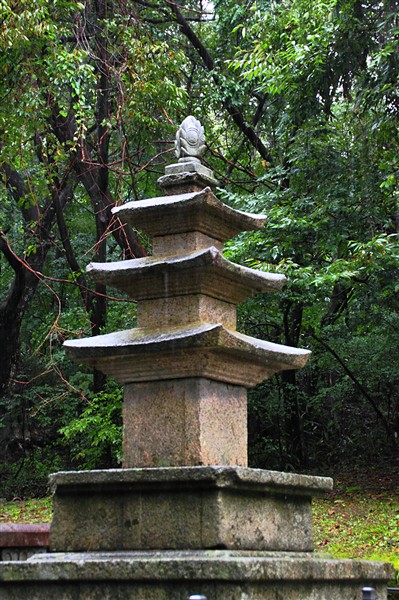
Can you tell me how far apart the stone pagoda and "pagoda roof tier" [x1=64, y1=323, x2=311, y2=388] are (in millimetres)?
12

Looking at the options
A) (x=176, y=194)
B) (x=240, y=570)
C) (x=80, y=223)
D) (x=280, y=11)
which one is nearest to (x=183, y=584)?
(x=240, y=570)

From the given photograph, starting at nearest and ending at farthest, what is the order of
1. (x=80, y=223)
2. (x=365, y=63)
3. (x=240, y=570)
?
1. (x=240, y=570)
2. (x=365, y=63)
3. (x=80, y=223)

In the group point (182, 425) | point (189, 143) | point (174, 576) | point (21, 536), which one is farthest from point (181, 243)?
point (21, 536)

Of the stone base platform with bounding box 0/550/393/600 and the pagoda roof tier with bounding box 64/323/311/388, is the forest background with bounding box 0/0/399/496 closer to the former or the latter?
the pagoda roof tier with bounding box 64/323/311/388

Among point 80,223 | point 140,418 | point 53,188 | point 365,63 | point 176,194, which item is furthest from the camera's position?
point 80,223

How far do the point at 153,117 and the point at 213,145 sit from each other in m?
3.07

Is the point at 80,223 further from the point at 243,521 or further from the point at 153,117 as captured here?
the point at 243,521

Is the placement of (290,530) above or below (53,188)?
below

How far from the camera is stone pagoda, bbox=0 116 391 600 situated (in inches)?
222

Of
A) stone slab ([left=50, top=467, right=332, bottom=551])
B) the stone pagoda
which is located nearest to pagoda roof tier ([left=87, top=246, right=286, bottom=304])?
the stone pagoda

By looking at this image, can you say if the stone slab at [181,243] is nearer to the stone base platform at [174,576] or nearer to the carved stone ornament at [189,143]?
the carved stone ornament at [189,143]

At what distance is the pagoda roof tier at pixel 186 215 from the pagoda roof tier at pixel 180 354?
2.89ft

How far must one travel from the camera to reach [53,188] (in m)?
16.0

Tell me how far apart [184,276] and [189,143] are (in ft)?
4.47
